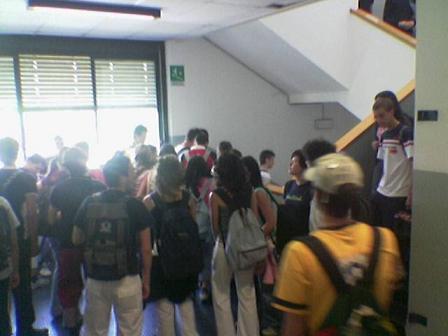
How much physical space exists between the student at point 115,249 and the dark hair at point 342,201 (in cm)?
135

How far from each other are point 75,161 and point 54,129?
340 centimetres

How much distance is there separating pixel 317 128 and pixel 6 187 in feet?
19.0

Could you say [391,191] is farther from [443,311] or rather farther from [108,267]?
[108,267]

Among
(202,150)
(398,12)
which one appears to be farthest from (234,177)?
(398,12)

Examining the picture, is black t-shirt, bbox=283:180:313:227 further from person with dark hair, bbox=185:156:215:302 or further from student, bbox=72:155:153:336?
student, bbox=72:155:153:336

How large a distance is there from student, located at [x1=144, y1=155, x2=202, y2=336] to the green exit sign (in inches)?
162

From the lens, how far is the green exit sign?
259 inches

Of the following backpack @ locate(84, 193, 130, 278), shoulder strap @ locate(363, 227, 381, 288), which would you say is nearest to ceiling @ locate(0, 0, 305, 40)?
backpack @ locate(84, 193, 130, 278)

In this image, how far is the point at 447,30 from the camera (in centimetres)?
238

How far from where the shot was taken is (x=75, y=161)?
117 inches

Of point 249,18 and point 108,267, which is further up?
point 249,18

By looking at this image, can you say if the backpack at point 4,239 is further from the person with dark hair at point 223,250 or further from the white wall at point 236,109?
the white wall at point 236,109

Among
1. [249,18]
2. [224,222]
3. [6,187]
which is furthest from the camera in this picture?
[249,18]

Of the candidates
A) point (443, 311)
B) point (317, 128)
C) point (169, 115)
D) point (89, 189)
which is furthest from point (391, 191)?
point (317, 128)
